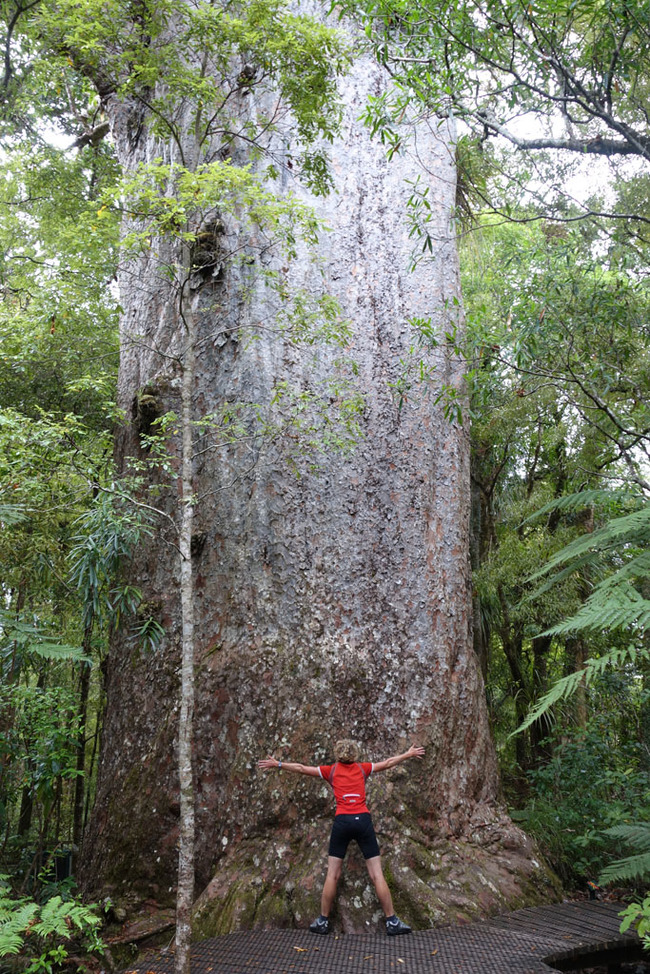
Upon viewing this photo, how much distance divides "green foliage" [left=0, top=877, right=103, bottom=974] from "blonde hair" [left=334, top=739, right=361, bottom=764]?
1.43m

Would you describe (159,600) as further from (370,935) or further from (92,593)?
(370,935)

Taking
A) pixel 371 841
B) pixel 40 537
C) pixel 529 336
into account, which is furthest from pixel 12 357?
pixel 371 841

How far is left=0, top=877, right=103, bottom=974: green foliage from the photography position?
123 inches

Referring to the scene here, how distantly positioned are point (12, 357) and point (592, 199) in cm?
521

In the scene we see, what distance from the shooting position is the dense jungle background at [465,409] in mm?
4180

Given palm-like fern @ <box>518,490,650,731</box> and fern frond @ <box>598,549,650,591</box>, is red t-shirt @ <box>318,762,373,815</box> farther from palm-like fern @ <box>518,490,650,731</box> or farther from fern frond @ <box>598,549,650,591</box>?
fern frond @ <box>598,549,650,591</box>

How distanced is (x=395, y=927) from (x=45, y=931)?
171 cm

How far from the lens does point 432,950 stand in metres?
3.48

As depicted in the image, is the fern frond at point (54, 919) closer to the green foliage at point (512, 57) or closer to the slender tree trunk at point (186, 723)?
the slender tree trunk at point (186, 723)

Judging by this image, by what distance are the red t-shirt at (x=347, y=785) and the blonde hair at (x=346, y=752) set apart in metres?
0.04

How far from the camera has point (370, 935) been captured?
370 centimetres

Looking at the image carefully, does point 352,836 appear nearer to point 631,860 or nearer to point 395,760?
point 395,760

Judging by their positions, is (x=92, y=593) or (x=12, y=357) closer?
(x=92, y=593)

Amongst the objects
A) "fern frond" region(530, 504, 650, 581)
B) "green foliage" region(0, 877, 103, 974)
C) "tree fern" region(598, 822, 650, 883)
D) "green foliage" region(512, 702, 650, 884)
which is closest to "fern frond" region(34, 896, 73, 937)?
"green foliage" region(0, 877, 103, 974)
